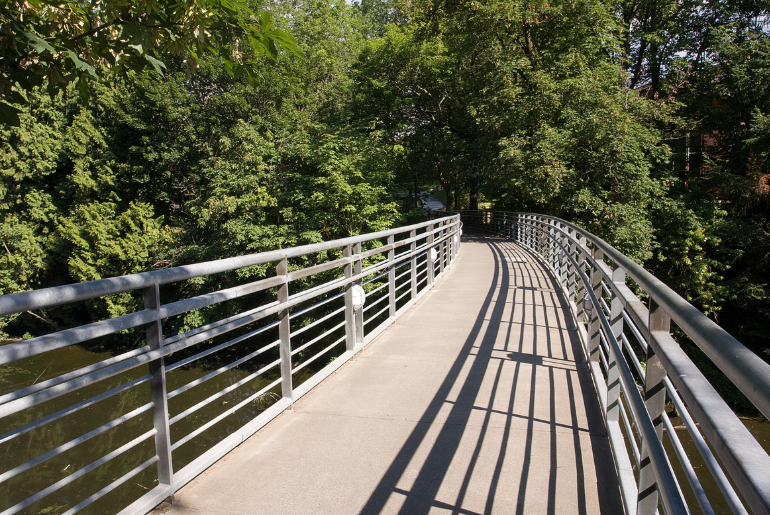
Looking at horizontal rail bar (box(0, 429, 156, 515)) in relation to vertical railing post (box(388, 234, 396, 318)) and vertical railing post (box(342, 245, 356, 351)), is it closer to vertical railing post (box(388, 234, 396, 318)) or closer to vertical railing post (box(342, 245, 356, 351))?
vertical railing post (box(342, 245, 356, 351))

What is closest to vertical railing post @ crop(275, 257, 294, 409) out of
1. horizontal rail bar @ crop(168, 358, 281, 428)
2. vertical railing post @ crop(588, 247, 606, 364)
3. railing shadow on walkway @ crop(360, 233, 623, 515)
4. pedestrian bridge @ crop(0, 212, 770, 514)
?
pedestrian bridge @ crop(0, 212, 770, 514)

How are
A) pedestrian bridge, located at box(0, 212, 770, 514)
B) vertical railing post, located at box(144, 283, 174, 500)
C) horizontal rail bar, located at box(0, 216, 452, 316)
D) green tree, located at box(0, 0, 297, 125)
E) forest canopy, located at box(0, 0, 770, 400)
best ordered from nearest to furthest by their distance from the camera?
pedestrian bridge, located at box(0, 212, 770, 514), horizontal rail bar, located at box(0, 216, 452, 316), vertical railing post, located at box(144, 283, 174, 500), green tree, located at box(0, 0, 297, 125), forest canopy, located at box(0, 0, 770, 400)

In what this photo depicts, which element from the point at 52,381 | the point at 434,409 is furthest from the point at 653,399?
the point at 52,381

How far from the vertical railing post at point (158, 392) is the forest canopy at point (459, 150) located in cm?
1679

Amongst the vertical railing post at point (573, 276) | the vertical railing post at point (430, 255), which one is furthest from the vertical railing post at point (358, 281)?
the vertical railing post at point (430, 255)

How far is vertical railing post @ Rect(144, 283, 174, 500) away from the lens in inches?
103

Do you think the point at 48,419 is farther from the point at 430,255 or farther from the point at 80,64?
the point at 430,255

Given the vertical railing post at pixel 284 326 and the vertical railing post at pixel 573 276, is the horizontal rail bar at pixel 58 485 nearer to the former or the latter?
the vertical railing post at pixel 284 326

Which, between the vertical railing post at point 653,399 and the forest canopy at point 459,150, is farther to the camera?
the forest canopy at point 459,150

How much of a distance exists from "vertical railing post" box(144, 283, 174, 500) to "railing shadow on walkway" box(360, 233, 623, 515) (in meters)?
1.08

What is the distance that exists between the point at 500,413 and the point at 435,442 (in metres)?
0.74

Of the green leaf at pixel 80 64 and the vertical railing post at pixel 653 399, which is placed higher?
the green leaf at pixel 80 64

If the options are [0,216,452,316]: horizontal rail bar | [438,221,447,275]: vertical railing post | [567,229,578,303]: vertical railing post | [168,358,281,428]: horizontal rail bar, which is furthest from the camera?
[438,221,447,275]: vertical railing post

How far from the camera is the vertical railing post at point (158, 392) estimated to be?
8.61ft
